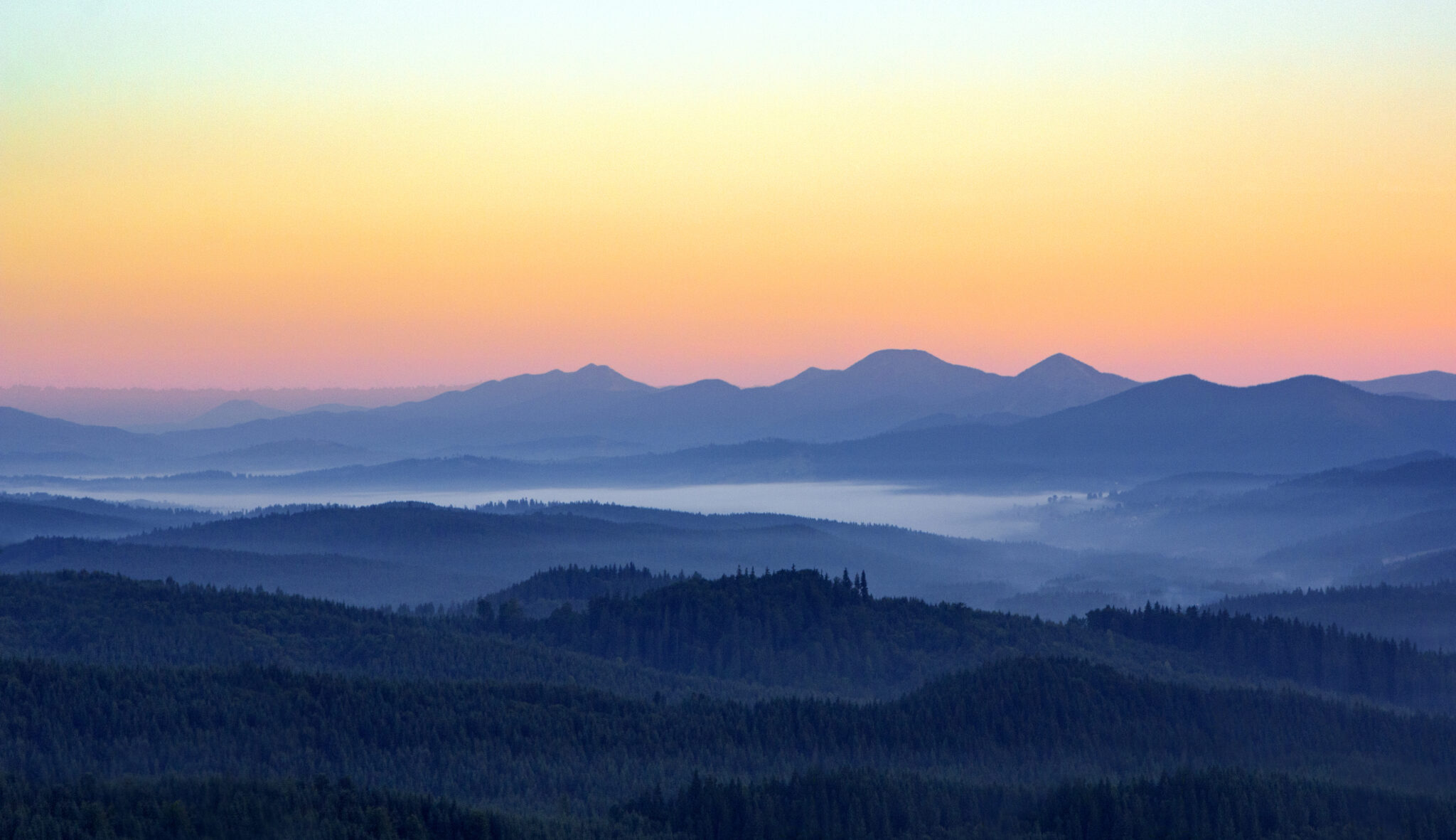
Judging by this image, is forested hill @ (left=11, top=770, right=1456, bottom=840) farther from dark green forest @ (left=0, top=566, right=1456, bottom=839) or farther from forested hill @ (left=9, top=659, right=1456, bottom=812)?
forested hill @ (left=9, top=659, right=1456, bottom=812)

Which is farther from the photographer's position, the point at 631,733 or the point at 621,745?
the point at 631,733

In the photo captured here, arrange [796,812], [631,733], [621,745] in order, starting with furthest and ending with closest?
1. [631,733]
2. [621,745]
3. [796,812]

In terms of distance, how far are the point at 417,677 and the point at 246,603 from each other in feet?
188

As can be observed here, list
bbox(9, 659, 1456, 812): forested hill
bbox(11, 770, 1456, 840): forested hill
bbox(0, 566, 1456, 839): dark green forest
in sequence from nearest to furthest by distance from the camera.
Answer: bbox(11, 770, 1456, 840): forested hill
bbox(0, 566, 1456, 839): dark green forest
bbox(9, 659, 1456, 812): forested hill

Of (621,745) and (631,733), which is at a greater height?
(631,733)

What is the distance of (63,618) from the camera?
183 metres

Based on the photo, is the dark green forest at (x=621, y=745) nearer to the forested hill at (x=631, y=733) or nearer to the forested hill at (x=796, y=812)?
the forested hill at (x=796, y=812)

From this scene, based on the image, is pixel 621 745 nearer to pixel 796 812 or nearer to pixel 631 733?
pixel 631 733

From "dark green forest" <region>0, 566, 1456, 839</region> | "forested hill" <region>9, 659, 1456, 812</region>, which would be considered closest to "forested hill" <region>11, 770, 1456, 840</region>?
"dark green forest" <region>0, 566, 1456, 839</region>

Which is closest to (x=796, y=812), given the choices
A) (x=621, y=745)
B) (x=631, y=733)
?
(x=621, y=745)

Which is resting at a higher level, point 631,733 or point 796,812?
point 631,733

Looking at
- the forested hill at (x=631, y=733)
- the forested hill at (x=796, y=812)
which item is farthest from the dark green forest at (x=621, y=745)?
the forested hill at (x=631, y=733)

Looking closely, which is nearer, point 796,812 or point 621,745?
point 796,812

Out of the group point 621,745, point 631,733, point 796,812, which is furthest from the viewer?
point 631,733
